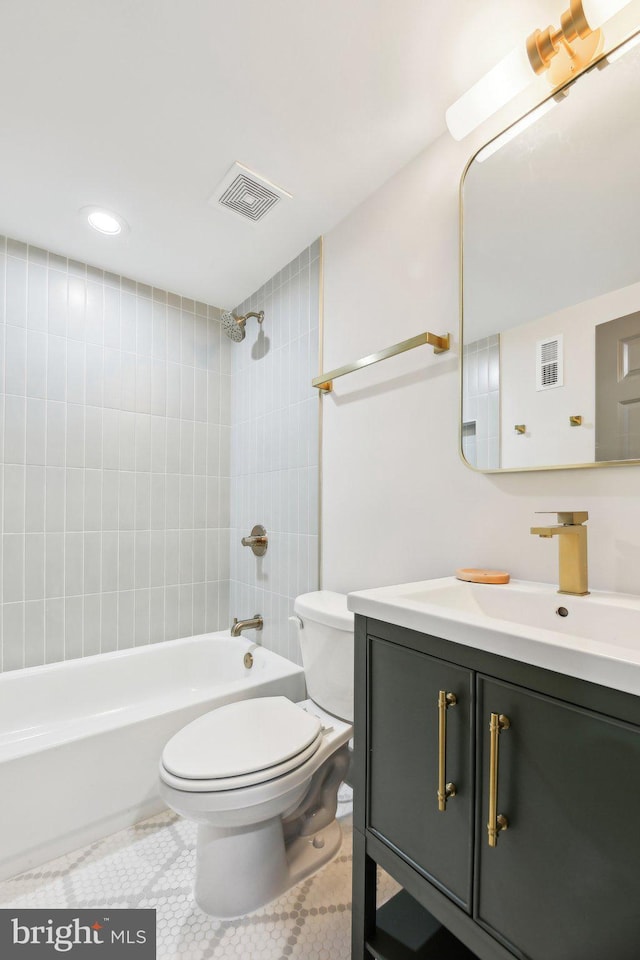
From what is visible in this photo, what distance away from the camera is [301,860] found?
1.33 metres

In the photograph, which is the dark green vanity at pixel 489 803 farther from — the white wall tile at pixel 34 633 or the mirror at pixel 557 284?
the white wall tile at pixel 34 633

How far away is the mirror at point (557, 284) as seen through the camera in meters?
0.97

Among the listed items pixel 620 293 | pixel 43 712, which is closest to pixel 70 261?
pixel 43 712

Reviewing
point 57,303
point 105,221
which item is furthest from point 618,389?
point 57,303

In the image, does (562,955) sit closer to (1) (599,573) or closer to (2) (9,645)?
(1) (599,573)

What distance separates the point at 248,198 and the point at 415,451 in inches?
45.1

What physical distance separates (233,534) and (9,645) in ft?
3.72

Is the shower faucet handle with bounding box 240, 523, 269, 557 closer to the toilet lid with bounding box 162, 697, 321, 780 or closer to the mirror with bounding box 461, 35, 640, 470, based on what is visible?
the toilet lid with bounding box 162, 697, 321, 780

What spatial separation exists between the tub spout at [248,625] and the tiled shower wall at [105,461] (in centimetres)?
36

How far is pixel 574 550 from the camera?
3.05 feet

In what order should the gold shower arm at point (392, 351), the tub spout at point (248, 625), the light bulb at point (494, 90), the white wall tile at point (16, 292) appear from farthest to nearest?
A: the tub spout at point (248, 625) → the white wall tile at point (16, 292) → the gold shower arm at point (392, 351) → the light bulb at point (494, 90)

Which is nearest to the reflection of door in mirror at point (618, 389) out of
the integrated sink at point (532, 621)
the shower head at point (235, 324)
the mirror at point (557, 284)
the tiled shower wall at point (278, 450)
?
the mirror at point (557, 284)

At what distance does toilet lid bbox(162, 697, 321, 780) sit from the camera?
1.13m

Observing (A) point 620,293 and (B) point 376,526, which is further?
(B) point 376,526
